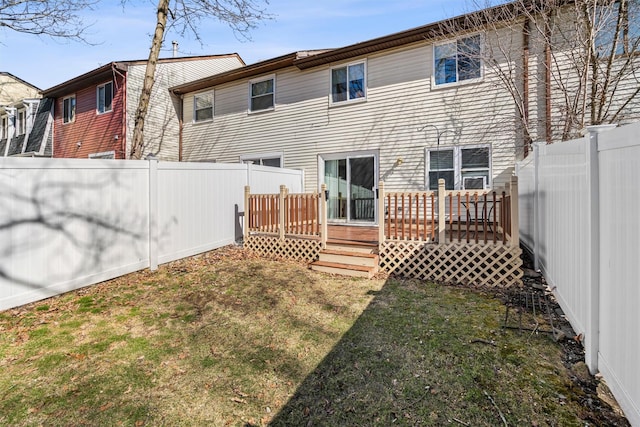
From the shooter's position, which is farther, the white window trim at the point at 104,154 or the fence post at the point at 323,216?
the white window trim at the point at 104,154

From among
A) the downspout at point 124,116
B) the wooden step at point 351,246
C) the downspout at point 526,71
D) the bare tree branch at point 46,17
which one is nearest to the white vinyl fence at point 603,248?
the wooden step at point 351,246

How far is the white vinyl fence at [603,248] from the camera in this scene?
2.06 meters

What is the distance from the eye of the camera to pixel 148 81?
9.96 metres

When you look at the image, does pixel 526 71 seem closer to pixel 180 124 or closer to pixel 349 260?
pixel 349 260

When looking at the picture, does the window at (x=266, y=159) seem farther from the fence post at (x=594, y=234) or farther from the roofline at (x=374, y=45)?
the fence post at (x=594, y=234)

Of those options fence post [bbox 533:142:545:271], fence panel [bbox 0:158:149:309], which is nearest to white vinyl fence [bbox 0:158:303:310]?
fence panel [bbox 0:158:149:309]

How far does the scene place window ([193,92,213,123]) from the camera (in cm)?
1403

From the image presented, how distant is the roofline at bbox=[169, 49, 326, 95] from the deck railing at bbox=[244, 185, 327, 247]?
5.38 meters

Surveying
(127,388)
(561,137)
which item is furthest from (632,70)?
(127,388)

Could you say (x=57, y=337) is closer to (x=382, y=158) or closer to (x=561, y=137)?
(x=382, y=158)

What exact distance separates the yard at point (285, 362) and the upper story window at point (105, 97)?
1168 centimetres

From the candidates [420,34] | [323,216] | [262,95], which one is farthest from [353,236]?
[262,95]

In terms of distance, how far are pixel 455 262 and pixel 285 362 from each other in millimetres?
3869

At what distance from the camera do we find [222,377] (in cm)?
316
